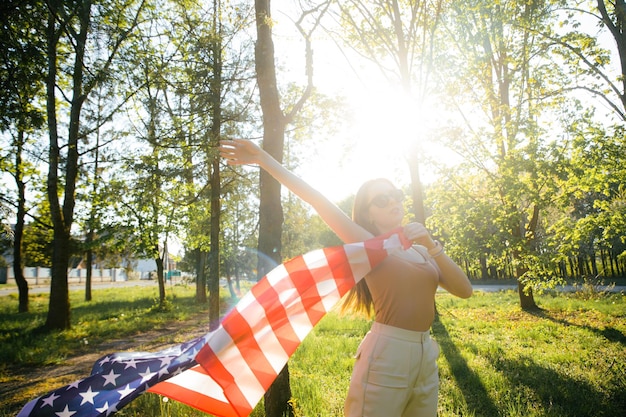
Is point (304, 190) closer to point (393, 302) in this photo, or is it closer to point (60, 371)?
point (393, 302)

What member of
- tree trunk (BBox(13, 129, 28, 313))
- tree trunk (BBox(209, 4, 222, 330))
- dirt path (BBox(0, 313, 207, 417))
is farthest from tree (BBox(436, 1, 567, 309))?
tree trunk (BBox(13, 129, 28, 313))

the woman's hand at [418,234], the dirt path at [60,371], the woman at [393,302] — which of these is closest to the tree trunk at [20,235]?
the dirt path at [60,371]

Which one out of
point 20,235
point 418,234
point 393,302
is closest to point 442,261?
point 418,234

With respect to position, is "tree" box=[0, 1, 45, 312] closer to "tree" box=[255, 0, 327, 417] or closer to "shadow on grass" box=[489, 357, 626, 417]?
"tree" box=[255, 0, 327, 417]

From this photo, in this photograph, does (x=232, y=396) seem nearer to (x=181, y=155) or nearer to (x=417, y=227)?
(x=417, y=227)

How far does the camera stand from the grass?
4754 mm

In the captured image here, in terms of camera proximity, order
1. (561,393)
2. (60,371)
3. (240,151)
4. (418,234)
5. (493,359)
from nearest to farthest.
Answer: (418,234)
(240,151)
(561,393)
(493,359)
(60,371)

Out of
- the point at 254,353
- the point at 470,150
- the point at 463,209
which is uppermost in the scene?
the point at 470,150

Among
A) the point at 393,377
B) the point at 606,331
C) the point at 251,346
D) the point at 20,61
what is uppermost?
the point at 20,61

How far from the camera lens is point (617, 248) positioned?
2744 centimetres

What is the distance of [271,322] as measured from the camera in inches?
85.0

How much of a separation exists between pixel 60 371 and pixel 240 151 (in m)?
8.80

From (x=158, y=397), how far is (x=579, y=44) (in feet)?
42.9

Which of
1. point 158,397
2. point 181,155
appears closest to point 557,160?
point 181,155
